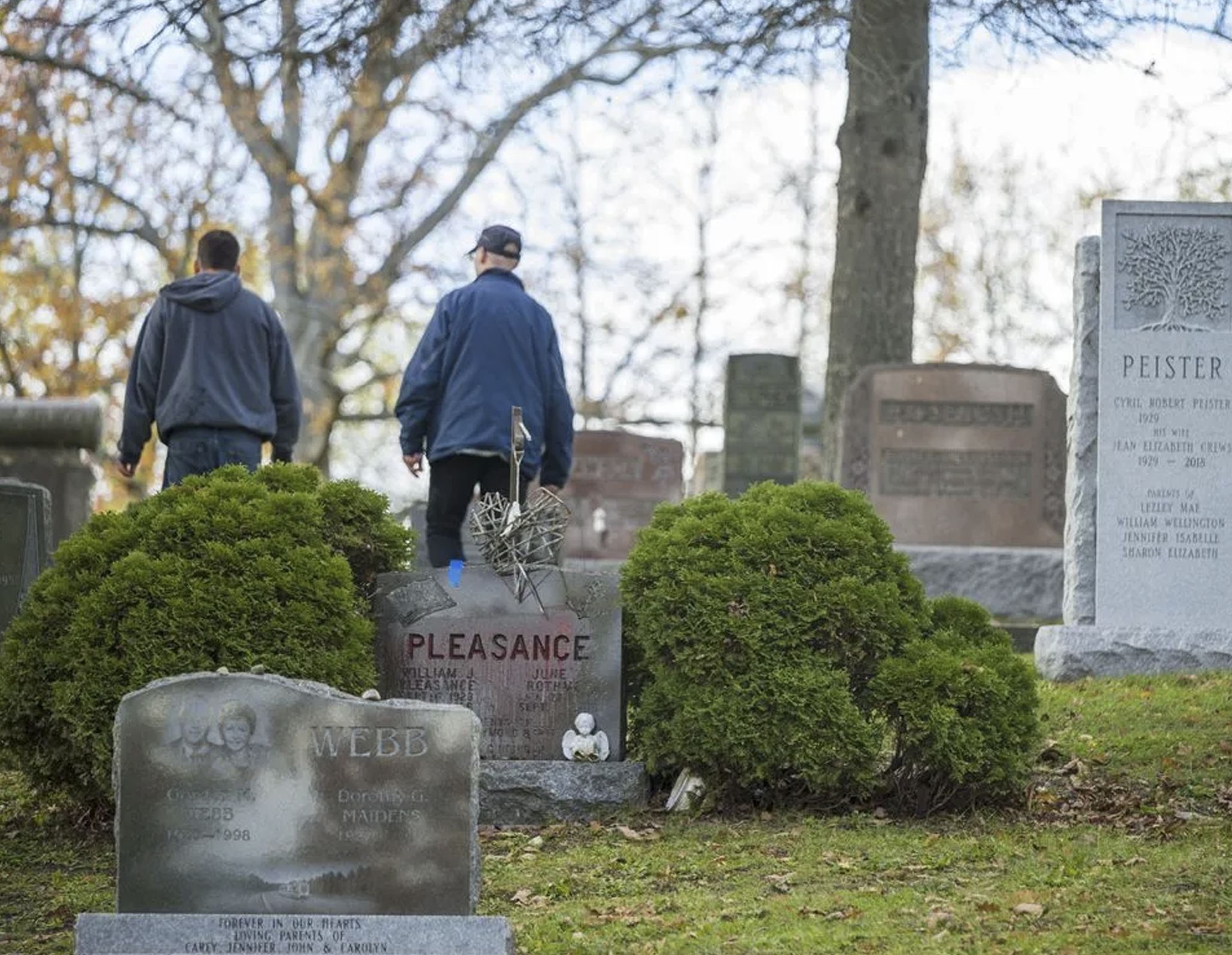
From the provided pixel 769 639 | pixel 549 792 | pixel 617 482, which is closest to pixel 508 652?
pixel 549 792

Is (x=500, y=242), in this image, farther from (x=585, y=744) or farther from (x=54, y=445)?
(x=54, y=445)

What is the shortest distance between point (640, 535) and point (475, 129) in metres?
18.9

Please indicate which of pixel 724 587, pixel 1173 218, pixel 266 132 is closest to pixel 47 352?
pixel 266 132

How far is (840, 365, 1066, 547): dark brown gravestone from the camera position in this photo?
52.3ft

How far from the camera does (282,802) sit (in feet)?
16.5

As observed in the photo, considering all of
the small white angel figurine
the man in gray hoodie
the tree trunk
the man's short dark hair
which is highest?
the tree trunk

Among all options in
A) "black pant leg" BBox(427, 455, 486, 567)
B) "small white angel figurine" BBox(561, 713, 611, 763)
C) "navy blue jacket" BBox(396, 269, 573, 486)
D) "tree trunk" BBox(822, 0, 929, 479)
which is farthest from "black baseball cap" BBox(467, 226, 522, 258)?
"tree trunk" BBox(822, 0, 929, 479)

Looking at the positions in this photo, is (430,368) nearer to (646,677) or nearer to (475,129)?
(646,677)

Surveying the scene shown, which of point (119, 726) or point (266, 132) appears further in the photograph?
point (266, 132)

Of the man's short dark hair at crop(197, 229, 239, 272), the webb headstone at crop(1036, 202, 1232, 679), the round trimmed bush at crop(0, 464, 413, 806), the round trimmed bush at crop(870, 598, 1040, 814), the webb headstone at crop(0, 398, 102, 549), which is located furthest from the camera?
the webb headstone at crop(0, 398, 102, 549)

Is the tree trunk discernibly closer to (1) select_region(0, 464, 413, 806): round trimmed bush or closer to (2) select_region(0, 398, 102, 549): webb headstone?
(2) select_region(0, 398, 102, 549): webb headstone

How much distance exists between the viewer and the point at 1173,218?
10820 millimetres

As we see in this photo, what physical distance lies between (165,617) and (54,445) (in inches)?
318

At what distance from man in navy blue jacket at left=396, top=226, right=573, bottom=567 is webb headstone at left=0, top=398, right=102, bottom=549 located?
20.5 ft
